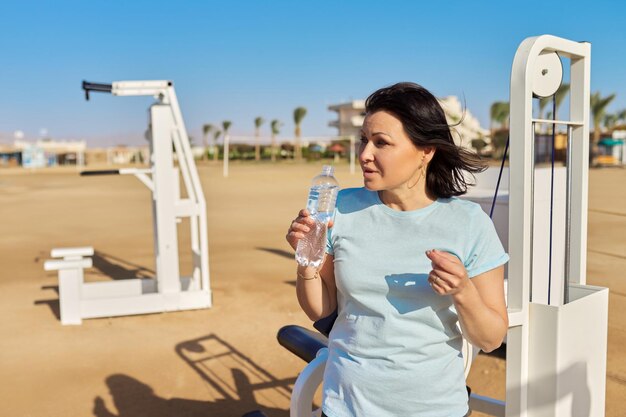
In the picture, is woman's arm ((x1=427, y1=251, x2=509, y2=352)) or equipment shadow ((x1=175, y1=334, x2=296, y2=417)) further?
equipment shadow ((x1=175, y1=334, x2=296, y2=417))

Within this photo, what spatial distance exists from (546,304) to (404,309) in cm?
96

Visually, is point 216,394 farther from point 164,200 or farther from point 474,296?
point 474,296

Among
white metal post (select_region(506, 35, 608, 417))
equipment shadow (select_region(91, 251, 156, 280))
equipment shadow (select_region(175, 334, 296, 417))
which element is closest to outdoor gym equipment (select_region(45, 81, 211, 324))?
equipment shadow (select_region(175, 334, 296, 417))

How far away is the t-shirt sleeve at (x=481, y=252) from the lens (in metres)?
1.64

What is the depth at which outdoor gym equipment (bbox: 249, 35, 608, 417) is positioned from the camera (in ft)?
7.23

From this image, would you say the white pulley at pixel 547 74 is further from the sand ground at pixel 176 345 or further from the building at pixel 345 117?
the building at pixel 345 117

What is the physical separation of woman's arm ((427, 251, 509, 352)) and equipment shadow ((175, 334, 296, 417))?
8.50 feet

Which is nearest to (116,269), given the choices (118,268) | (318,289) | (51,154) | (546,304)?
(118,268)

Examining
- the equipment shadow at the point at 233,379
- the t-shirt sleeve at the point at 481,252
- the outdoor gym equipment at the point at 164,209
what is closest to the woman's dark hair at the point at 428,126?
the t-shirt sleeve at the point at 481,252

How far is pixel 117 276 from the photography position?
8.82 meters

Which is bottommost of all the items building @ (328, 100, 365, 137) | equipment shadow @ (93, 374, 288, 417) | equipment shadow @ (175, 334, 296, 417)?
equipment shadow @ (93, 374, 288, 417)

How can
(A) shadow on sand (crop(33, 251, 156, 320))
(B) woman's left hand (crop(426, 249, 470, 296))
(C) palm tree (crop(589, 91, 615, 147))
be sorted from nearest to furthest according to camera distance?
(B) woman's left hand (crop(426, 249, 470, 296)) < (A) shadow on sand (crop(33, 251, 156, 320)) < (C) palm tree (crop(589, 91, 615, 147))

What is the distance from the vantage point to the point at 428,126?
1692 millimetres

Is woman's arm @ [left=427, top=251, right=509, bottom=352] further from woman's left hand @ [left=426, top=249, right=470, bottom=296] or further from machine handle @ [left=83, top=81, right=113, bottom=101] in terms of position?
machine handle @ [left=83, top=81, right=113, bottom=101]
